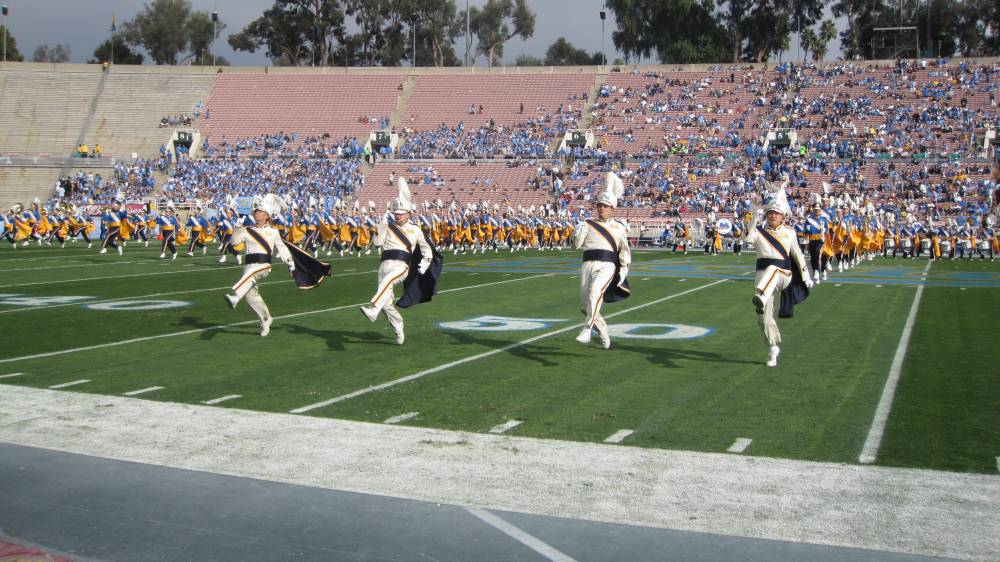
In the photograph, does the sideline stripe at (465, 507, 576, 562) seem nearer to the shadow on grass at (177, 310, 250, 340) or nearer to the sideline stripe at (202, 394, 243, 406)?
the sideline stripe at (202, 394, 243, 406)

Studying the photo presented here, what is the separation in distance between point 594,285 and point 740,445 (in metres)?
4.07

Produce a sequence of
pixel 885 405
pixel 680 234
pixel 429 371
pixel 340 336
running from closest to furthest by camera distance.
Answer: pixel 885 405 → pixel 429 371 → pixel 340 336 → pixel 680 234

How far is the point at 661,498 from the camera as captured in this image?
559cm

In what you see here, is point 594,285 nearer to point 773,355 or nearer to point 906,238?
point 773,355

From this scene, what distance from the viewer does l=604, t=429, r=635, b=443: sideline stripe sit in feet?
23.1

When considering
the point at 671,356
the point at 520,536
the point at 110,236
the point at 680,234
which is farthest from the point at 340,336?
the point at 680,234

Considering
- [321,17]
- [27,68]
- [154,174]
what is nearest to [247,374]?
[154,174]

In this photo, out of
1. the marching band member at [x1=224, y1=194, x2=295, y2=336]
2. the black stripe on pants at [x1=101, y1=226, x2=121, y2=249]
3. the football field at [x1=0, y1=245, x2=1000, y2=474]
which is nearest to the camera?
the football field at [x1=0, y1=245, x2=1000, y2=474]

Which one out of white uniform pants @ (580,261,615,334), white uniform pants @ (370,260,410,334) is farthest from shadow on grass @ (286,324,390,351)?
white uniform pants @ (580,261,615,334)

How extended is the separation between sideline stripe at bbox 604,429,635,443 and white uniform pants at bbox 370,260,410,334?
183 inches

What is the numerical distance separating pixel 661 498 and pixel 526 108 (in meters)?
58.3

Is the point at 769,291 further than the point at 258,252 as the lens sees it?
No

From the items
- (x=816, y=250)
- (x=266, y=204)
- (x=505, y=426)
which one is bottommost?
(x=505, y=426)

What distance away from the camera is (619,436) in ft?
23.5
